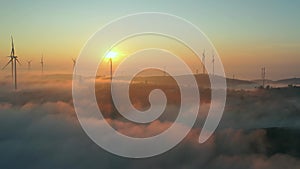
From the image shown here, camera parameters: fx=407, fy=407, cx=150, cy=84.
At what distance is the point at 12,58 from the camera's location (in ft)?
505

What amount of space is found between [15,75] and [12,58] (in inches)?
360

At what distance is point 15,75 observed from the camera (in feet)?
486
